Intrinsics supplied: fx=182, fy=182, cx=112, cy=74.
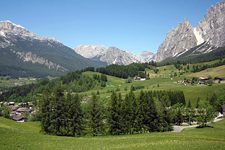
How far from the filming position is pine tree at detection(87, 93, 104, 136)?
52.2 meters

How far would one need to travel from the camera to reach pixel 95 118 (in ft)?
174

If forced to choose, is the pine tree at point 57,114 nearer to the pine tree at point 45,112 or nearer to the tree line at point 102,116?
the tree line at point 102,116

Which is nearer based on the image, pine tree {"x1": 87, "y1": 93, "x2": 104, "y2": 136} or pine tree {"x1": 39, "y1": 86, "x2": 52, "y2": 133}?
pine tree {"x1": 39, "y1": 86, "x2": 52, "y2": 133}

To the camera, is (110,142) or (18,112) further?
(18,112)

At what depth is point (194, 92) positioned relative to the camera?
174 m

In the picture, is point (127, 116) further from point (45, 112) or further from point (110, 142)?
point (45, 112)

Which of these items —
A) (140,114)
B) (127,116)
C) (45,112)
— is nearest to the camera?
(127,116)

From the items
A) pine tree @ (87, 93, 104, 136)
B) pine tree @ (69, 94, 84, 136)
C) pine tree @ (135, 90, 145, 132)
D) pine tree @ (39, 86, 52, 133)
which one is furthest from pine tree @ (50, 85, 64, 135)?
pine tree @ (135, 90, 145, 132)

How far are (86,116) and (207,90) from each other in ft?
499

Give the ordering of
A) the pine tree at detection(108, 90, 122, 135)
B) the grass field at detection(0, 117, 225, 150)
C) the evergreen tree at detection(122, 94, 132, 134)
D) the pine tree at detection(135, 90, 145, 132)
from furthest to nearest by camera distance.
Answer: the pine tree at detection(135, 90, 145, 132)
the evergreen tree at detection(122, 94, 132, 134)
the pine tree at detection(108, 90, 122, 135)
the grass field at detection(0, 117, 225, 150)

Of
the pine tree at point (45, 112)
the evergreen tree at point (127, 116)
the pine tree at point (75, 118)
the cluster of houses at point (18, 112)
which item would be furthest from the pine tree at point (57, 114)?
the cluster of houses at point (18, 112)

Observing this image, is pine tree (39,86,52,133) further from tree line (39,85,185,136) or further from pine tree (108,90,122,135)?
pine tree (108,90,122,135)

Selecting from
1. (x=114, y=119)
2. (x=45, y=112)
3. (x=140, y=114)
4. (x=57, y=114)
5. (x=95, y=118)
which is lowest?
(x=114, y=119)

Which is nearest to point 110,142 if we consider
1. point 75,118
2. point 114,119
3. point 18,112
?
point 114,119
